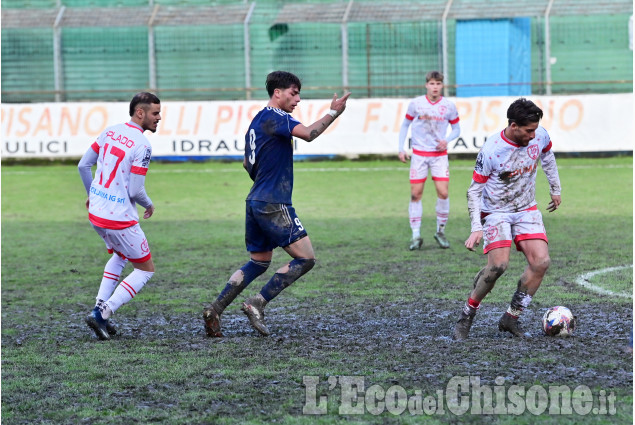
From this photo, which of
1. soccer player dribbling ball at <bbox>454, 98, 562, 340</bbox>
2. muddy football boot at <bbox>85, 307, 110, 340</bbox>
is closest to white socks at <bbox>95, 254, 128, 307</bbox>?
muddy football boot at <bbox>85, 307, 110, 340</bbox>

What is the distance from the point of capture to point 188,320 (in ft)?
28.3

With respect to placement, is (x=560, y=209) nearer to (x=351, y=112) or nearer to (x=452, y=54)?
(x=351, y=112)

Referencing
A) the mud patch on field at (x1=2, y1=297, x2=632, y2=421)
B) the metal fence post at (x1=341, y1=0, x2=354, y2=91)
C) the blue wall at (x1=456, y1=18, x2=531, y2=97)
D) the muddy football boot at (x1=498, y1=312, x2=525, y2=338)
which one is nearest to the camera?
the mud patch on field at (x1=2, y1=297, x2=632, y2=421)

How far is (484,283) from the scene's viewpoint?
744 cm

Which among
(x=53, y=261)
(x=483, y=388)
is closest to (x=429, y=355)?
(x=483, y=388)

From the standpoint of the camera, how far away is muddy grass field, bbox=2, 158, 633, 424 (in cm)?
569

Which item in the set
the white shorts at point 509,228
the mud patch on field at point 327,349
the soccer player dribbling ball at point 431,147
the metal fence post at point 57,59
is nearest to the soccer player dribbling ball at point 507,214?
the white shorts at point 509,228

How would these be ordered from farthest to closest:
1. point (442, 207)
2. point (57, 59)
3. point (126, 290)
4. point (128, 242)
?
point (57, 59) < point (442, 207) < point (126, 290) < point (128, 242)

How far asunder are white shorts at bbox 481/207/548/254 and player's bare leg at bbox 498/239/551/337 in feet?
0.21

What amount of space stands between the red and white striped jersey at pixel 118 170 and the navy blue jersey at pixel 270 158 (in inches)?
32.9

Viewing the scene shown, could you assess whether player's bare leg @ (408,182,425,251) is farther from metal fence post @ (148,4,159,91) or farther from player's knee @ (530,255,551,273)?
metal fence post @ (148,4,159,91)

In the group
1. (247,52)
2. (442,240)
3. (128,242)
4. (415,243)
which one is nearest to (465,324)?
(128,242)

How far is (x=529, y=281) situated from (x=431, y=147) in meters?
5.95

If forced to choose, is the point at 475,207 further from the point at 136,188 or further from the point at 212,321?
the point at 136,188
